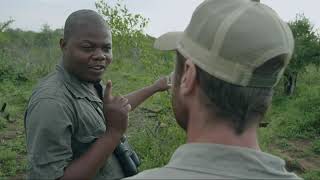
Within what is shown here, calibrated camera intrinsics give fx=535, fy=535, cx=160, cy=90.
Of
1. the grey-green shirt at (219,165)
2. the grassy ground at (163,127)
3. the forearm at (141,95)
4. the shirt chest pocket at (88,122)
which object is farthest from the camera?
the grassy ground at (163,127)

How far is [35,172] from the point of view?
194cm

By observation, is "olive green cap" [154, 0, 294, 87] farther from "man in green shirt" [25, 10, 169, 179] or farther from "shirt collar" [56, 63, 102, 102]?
"shirt collar" [56, 63, 102, 102]

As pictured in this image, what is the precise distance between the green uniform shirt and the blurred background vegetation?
178cm

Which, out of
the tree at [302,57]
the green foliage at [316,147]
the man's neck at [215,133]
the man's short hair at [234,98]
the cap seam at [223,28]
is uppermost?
the cap seam at [223,28]

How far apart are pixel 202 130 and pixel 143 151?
11.5 ft

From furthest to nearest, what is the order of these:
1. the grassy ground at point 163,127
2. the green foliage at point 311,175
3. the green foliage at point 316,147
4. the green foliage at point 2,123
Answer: the green foliage at point 2,123
the green foliage at point 316,147
the green foliage at point 311,175
the grassy ground at point 163,127

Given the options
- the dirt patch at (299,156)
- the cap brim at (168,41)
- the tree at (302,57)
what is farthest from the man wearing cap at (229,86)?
the tree at (302,57)

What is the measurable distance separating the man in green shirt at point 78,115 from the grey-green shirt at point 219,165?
2.90 feet

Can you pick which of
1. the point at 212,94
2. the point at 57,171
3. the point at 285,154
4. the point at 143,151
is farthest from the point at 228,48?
the point at 285,154

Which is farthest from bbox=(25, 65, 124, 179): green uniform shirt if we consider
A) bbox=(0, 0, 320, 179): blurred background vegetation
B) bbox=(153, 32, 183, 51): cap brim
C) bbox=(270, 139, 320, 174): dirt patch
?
bbox=(270, 139, 320, 174): dirt patch

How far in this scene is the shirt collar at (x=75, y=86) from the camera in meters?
2.11

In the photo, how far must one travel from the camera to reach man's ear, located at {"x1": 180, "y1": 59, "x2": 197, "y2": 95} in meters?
1.17

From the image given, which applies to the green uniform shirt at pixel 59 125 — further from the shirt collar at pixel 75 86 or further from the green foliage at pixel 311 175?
the green foliage at pixel 311 175

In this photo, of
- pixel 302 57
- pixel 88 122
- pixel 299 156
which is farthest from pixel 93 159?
pixel 302 57
